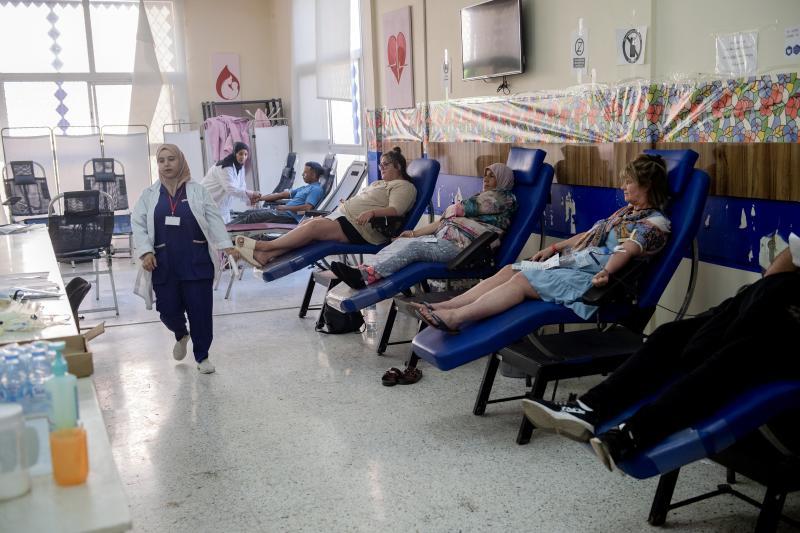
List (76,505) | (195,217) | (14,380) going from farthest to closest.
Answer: (195,217) → (14,380) → (76,505)

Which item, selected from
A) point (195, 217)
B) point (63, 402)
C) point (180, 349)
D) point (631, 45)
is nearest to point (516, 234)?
point (631, 45)

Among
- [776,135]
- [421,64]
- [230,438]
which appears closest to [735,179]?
[776,135]

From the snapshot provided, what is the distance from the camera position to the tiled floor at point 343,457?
2889 millimetres

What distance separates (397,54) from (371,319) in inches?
99.8

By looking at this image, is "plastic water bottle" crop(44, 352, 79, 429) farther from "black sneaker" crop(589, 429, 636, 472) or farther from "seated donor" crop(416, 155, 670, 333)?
"seated donor" crop(416, 155, 670, 333)

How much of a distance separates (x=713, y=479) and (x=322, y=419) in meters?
1.73

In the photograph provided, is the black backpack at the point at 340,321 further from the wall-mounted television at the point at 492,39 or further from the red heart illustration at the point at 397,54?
the red heart illustration at the point at 397,54

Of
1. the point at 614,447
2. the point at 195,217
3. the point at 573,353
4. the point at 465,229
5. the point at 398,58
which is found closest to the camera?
the point at 614,447

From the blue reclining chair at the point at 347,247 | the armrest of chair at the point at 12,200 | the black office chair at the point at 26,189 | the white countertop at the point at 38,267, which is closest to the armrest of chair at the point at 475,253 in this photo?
the blue reclining chair at the point at 347,247

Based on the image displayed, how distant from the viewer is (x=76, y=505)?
1601mm

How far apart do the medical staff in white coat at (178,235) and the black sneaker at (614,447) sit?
106 inches

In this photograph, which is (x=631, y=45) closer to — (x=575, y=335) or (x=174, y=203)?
(x=575, y=335)

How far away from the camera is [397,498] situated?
3043 millimetres

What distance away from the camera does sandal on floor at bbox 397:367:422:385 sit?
4.39 metres
